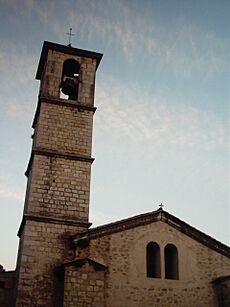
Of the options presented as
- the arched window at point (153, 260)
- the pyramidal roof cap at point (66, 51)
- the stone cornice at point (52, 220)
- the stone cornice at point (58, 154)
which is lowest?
the arched window at point (153, 260)

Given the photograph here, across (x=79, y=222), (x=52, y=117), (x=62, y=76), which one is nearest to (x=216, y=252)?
(x=79, y=222)

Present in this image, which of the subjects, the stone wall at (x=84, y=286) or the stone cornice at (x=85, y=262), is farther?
the stone cornice at (x=85, y=262)

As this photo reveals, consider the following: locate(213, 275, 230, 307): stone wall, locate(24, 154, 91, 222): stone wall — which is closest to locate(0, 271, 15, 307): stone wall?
→ locate(24, 154, 91, 222): stone wall

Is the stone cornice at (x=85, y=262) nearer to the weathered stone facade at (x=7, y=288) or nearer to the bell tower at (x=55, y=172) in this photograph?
the bell tower at (x=55, y=172)

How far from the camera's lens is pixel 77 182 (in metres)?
16.3

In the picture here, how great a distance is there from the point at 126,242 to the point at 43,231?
2.96m

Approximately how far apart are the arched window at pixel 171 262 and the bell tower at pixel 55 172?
318 cm

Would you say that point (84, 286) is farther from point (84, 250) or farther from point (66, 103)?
point (66, 103)

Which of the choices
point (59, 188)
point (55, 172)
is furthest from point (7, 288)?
point (55, 172)

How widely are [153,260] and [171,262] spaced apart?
2.32ft

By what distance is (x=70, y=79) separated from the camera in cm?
1880

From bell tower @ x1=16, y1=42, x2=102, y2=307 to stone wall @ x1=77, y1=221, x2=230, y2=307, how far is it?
126 centimetres

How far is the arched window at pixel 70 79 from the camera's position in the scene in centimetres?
1880

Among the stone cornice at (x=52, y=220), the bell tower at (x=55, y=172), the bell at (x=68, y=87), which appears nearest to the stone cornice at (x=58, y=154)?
the bell tower at (x=55, y=172)
